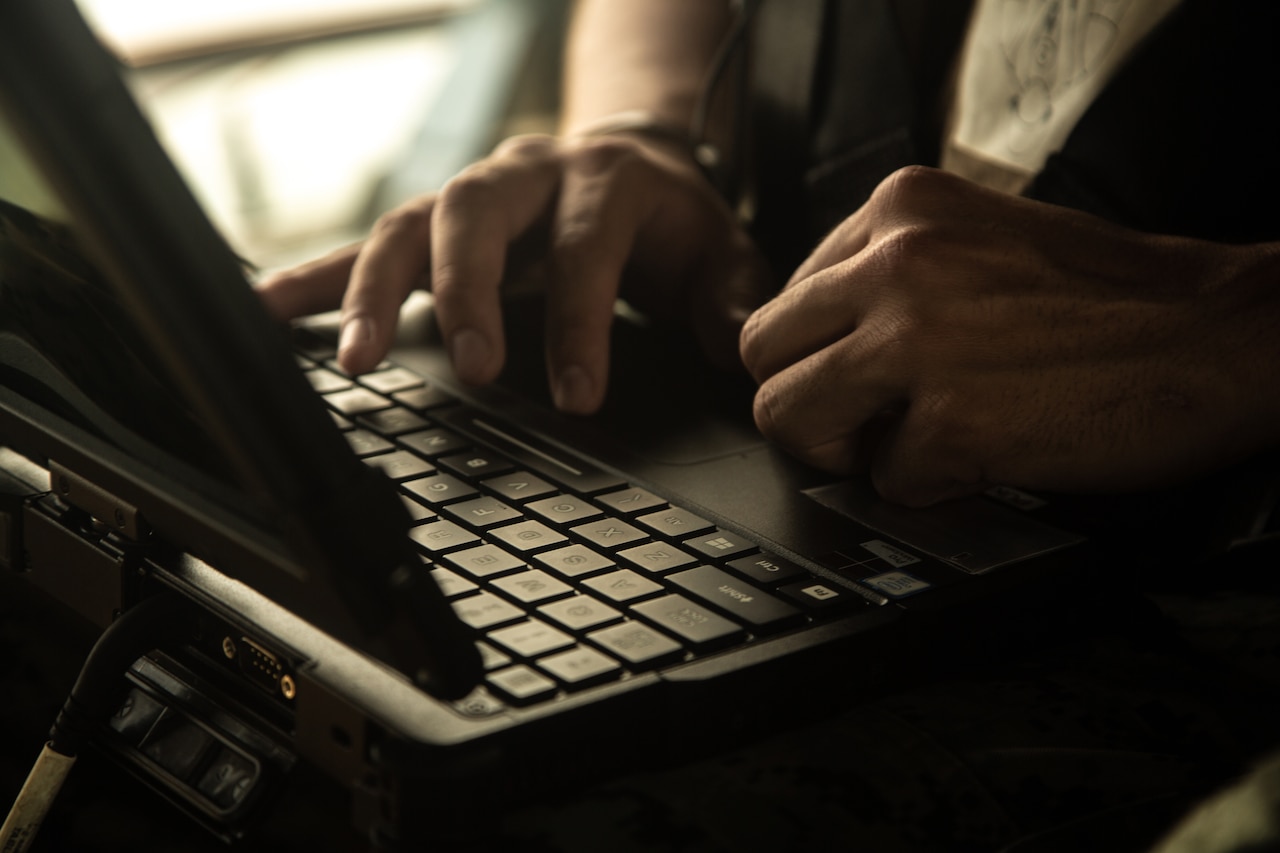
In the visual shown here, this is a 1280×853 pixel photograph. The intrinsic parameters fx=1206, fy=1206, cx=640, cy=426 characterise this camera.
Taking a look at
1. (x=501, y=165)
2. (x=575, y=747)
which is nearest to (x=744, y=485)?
(x=575, y=747)

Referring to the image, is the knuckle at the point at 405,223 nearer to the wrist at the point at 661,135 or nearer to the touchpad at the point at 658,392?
the touchpad at the point at 658,392

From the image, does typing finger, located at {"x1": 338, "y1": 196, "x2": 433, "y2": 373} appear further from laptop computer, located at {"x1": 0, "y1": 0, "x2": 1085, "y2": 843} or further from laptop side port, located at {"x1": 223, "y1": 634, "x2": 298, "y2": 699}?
laptop side port, located at {"x1": 223, "y1": 634, "x2": 298, "y2": 699}

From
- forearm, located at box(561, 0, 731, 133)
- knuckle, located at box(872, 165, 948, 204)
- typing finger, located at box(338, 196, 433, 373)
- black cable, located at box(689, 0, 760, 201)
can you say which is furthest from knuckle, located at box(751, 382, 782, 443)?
forearm, located at box(561, 0, 731, 133)

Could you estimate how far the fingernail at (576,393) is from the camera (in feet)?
2.07

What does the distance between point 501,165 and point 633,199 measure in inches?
3.4

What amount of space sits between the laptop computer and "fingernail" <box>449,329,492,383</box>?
44mm

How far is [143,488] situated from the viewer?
0.43 m

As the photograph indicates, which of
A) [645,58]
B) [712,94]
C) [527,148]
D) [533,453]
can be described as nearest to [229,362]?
[533,453]

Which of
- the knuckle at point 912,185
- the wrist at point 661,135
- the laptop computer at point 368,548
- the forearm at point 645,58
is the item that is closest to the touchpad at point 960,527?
the laptop computer at point 368,548

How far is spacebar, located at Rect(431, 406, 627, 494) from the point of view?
54 cm

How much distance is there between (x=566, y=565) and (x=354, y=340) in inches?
10.4

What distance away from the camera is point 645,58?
3.77 feet

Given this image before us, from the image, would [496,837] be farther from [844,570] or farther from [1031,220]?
[1031,220]

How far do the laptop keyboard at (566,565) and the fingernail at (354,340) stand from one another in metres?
0.05
